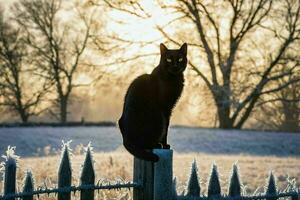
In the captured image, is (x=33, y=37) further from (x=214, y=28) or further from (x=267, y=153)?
(x=267, y=153)

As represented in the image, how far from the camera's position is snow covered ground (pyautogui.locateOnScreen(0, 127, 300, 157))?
19.0 m

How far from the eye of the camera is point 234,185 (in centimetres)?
507

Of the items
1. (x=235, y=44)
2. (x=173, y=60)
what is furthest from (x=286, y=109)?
(x=173, y=60)

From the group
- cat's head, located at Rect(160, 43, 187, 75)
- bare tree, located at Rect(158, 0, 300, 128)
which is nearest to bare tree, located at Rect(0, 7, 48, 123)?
bare tree, located at Rect(158, 0, 300, 128)

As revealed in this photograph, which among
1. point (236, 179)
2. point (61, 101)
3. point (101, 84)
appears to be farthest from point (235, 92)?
point (236, 179)

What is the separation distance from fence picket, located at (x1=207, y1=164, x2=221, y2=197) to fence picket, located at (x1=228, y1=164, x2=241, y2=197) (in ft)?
0.53

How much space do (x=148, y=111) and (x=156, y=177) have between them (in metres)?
0.59

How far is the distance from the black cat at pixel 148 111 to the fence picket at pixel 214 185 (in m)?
0.48

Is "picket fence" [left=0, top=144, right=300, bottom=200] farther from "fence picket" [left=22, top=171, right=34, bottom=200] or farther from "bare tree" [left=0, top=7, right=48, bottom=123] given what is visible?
"bare tree" [left=0, top=7, right=48, bottom=123]

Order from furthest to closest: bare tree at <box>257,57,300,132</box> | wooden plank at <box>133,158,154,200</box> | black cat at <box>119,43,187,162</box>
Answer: bare tree at <box>257,57,300,132</box> < black cat at <box>119,43,187,162</box> < wooden plank at <box>133,158,154,200</box>

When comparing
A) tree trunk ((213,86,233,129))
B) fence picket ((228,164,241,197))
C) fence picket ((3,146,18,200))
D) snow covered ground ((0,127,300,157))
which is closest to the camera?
fence picket ((3,146,18,200))

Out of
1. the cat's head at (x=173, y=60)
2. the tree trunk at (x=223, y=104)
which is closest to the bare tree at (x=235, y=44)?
the tree trunk at (x=223, y=104)

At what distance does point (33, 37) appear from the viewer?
125ft

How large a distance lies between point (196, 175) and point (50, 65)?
108 feet
